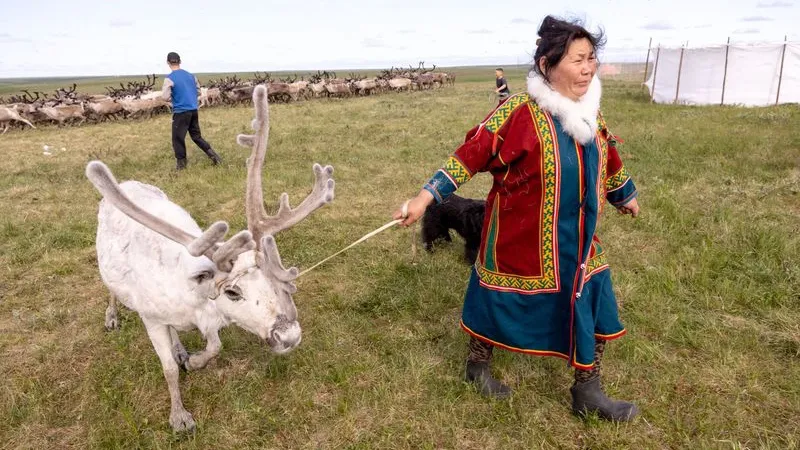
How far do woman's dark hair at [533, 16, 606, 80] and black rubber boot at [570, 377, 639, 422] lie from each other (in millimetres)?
1708

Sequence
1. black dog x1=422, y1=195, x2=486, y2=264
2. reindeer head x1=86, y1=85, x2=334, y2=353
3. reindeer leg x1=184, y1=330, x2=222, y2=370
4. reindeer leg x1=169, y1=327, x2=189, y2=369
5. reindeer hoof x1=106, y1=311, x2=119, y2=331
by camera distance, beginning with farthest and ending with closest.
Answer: black dog x1=422, y1=195, x2=486, y2=264
reindeer hoof x1=106, y1=311, x2=119, y2=331
reindeer leg x1=169, y1=327, x2=189, y2=369
reindeer leg x1=184, y1=330, x2=222, y2=370
reindeer head x1=86, y1=85, x2=334, y2=353

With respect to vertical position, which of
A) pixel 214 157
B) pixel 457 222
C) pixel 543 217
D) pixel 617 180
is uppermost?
pixel 617 180

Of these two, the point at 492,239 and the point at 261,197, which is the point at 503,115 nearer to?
the point at 492,239

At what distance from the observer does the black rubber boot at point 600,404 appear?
8.75ft

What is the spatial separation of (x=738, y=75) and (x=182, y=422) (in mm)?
18395

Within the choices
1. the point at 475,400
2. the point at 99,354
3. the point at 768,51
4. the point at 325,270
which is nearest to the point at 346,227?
the point at 325,270

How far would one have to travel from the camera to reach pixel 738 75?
50.1ft

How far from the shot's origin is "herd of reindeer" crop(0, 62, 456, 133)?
58.4 feet

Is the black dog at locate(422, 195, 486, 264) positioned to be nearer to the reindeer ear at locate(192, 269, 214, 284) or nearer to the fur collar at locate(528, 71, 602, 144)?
the fur collar at locate(528, 71, 602, 144)

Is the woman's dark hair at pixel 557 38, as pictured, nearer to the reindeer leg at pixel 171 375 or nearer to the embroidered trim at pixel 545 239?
the embroidered trim at pixel 545 239

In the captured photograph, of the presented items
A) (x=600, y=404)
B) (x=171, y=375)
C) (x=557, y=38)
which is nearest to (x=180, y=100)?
(x=171, y=375)

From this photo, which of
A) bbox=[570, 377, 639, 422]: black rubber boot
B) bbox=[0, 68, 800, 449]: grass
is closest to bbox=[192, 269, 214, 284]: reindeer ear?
bbox=[0, 68, 800, 449]: grass

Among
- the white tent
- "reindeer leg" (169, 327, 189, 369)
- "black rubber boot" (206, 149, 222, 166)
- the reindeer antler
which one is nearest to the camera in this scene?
the reindeer antler

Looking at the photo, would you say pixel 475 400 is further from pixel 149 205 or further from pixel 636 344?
pixel 149 205
